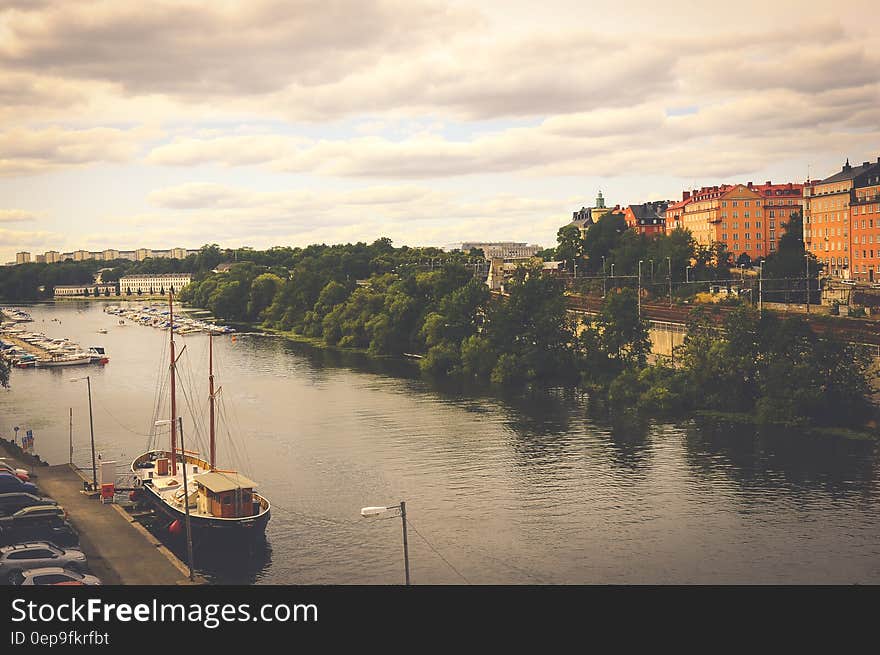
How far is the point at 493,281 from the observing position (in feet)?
223

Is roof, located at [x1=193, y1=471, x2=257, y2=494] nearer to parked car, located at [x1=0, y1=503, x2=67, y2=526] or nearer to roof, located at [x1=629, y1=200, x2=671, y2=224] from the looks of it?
parked car, located at [x1=0, y1=503, x2=67, y2=526]

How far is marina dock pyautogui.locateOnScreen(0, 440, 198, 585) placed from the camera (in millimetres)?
12289

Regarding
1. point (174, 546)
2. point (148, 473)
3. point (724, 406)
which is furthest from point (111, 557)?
→ point (724, 406)

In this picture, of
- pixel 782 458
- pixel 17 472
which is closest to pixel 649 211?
pixel 782 458

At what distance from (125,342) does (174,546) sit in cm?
4207

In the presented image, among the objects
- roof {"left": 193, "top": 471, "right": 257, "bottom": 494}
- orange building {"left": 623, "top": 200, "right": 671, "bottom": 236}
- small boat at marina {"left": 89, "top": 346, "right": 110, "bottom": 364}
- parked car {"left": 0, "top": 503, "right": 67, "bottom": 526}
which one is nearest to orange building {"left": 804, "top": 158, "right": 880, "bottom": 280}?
orange building {"left": 623, "top": 200, "right": 671, "bottom": 236}

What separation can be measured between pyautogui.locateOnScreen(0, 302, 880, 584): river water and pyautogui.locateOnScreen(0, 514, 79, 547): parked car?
207 centimetres

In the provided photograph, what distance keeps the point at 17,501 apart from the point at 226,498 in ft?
11.1

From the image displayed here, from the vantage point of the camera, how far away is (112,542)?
548 inches

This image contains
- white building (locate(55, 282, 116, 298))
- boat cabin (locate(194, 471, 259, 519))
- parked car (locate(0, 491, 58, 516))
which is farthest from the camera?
white building (locate(55, 282, 116, 298))

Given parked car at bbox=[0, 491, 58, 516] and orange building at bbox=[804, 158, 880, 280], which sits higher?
orange building at bbox=[804, 158, 880, 280]

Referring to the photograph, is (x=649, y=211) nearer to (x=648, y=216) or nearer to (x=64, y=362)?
(x=648, y=216)
